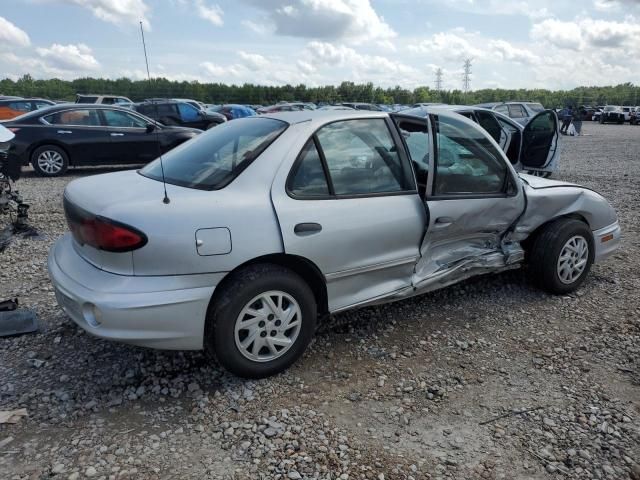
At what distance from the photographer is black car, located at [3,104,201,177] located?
10.1 meters

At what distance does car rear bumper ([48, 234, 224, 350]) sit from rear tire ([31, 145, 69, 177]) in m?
8.60

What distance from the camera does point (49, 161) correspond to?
10258mm

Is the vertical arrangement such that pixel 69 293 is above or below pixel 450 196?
below

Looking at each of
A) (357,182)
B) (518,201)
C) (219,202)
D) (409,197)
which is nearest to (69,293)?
(219,202)

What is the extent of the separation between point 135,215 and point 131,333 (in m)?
0.61

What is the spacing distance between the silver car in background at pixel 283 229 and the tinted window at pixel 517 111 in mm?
15602

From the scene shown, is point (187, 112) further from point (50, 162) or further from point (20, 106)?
point (50, 162)

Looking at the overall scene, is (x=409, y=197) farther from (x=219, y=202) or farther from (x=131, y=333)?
(x=131, y=333)

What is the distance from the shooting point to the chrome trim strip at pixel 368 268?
3.18 metres

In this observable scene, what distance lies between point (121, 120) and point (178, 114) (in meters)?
6.12

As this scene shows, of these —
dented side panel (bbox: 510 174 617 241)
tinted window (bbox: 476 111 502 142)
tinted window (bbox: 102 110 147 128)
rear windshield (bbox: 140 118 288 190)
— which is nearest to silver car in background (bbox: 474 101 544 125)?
tinted window (bbox: 476 111 502 142)

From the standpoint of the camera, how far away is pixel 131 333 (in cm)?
264

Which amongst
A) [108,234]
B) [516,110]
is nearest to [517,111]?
[516,110]

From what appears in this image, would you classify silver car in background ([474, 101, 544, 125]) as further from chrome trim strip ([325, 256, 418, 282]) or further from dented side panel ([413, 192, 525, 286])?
→ chrome trim strip ([325, 256, 418, 282])
